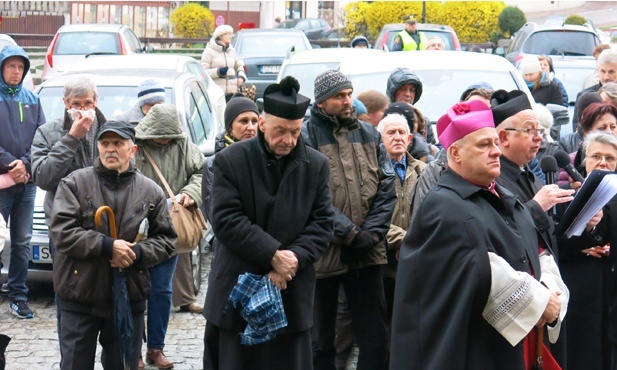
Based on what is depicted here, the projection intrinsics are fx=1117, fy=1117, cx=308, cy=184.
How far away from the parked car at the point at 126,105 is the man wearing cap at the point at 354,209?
9.34 feet

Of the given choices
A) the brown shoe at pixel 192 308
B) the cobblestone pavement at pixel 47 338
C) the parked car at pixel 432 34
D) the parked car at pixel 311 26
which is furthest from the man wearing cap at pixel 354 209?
the parked car at pixel 311 26

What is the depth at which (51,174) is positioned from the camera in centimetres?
769

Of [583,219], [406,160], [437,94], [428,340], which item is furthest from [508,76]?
[428,340]

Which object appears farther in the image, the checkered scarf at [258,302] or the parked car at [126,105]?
the parked car at [126,105]

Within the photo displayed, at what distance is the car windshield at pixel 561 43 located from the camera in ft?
68.7

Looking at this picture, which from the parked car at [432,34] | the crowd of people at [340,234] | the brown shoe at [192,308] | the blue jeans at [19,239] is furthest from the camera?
the parked car at [432,34]

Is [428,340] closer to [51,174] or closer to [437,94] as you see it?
[51,174]

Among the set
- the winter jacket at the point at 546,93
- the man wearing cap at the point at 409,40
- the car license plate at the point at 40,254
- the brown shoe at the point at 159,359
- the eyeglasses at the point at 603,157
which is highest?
the man wearing cap at the point at 409,40

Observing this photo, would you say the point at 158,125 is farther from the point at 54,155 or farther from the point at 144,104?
the point at 144,104

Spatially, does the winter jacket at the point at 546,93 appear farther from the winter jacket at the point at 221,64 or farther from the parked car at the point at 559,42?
the parked car at the point at 559,42

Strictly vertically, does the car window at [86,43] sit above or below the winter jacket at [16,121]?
above

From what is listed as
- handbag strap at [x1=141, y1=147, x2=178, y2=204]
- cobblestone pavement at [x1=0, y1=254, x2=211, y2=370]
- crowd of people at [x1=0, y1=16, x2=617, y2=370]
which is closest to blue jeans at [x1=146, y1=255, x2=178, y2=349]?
crowd of people at [x1=0, y1=16, x2=617, y2=370]

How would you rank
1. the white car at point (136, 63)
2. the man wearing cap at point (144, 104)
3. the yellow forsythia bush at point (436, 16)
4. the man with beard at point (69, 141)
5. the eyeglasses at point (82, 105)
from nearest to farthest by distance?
the man with beard at point (69, 141)
the eyeglasses at point (82, 105)
the man wearing cap at point (144, 104)
the white car at point (136, 63)
the yellow forsythia bush at point (436, 16)

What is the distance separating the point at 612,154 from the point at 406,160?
141 centimetres
